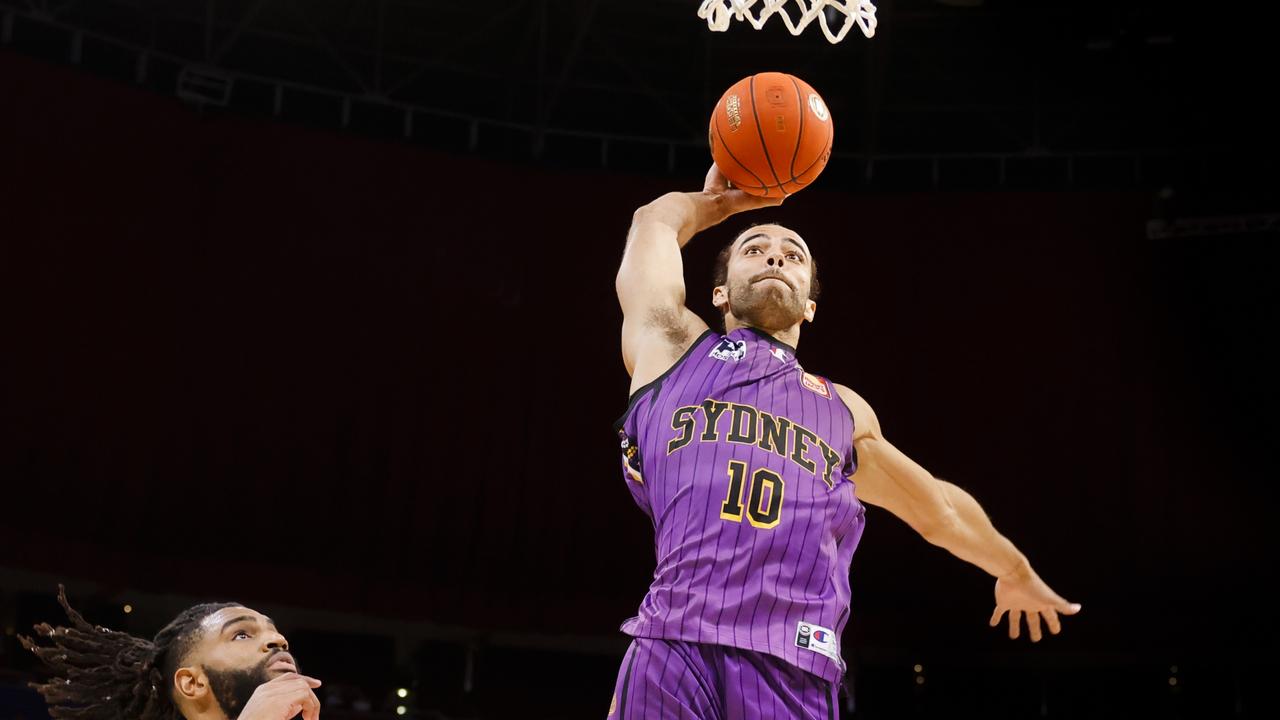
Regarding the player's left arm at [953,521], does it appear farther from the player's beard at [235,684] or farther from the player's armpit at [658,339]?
the player's beard at [235,684]

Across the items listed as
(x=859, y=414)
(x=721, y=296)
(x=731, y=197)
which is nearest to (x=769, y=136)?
(x=731, y=197)

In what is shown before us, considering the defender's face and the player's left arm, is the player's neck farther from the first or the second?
the defender's face

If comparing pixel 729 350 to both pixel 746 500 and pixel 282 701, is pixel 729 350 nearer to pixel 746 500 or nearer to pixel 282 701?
pixel 746 500

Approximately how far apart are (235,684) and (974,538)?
2079 millimetres

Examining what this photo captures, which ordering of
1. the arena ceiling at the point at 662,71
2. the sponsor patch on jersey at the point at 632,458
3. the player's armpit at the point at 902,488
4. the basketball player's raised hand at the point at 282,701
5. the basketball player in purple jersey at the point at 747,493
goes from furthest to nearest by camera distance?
the arena ceiling at the point at 662,71 < the player's armpit at the point at 902,488 < the sponsor patch on jersey at the point at 632,458 < the basketball player in purple jersey at the point at 747,493 < the basketball player's raised hand at the point at 282,701

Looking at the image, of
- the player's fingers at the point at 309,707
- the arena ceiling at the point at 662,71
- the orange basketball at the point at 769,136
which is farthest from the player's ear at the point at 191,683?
the arena ceiling at the point at 662,71

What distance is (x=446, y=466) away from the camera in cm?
1103

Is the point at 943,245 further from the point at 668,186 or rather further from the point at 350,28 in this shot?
the point at 350,28

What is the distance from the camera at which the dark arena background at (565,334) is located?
34.0 feet

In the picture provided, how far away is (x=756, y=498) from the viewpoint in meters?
3.33

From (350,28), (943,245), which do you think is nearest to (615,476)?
(943,245)

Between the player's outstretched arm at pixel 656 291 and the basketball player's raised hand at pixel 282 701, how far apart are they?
1.16 m

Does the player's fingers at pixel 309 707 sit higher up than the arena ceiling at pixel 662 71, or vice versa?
the arena ceiling at pixel 662 71

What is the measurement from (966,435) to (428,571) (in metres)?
4.45
